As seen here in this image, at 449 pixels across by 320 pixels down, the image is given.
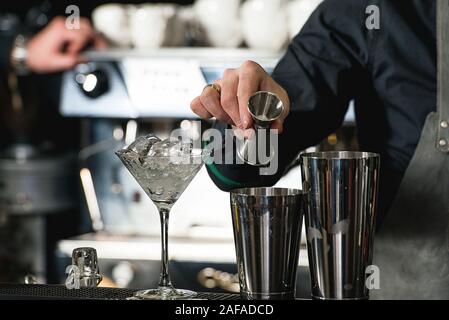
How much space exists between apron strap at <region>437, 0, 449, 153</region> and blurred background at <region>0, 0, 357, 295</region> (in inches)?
36.4

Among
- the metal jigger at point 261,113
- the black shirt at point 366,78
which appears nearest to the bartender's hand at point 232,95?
the metal jigger at point 261,113

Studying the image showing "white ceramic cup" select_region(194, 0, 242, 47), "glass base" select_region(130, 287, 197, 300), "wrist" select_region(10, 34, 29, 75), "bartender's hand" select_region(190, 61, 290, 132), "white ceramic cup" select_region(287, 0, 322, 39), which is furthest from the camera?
"wrist" select_region(10, 34, 29, 75)

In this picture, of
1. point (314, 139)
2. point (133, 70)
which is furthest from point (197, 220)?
point (314, 139)

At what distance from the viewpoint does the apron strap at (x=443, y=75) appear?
6.36 ft

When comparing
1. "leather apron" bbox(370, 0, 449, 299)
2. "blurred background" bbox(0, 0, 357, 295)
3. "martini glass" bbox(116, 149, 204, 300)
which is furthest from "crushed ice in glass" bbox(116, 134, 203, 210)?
"blurred background" bbox(0, 0, 357, 295)

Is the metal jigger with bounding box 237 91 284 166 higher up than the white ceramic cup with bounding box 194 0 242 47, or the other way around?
the white ceramic cup with bounding box 194 0 242 47

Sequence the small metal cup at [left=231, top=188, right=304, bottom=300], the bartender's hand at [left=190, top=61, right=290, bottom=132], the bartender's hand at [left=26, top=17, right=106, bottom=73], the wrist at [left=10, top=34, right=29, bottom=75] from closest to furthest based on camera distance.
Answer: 1. the small metal cup at [left=231, top=188, right=304, bottom=300]
2. the bartender's hand at [left=190, top=61, right=290, bottom=132]
3. the bartender's hand at [left=26, top=17, right=106, bottom=73]
4. the wrist at [left=10, top=34, right=29, bottom=75]

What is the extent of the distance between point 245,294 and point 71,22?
206cm

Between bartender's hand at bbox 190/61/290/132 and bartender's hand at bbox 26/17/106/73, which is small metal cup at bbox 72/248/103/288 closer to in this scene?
bartender's hand at bbox 190/61/290/132

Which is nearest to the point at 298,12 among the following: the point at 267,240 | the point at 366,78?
the point at 366,78

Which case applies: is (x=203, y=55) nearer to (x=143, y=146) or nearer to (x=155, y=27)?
(x=155, y=27)

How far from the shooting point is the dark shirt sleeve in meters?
2.03

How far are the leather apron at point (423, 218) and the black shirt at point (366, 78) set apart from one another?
1.6 inches

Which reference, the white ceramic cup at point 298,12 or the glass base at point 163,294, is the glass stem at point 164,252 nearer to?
the glass base at point 163,294
